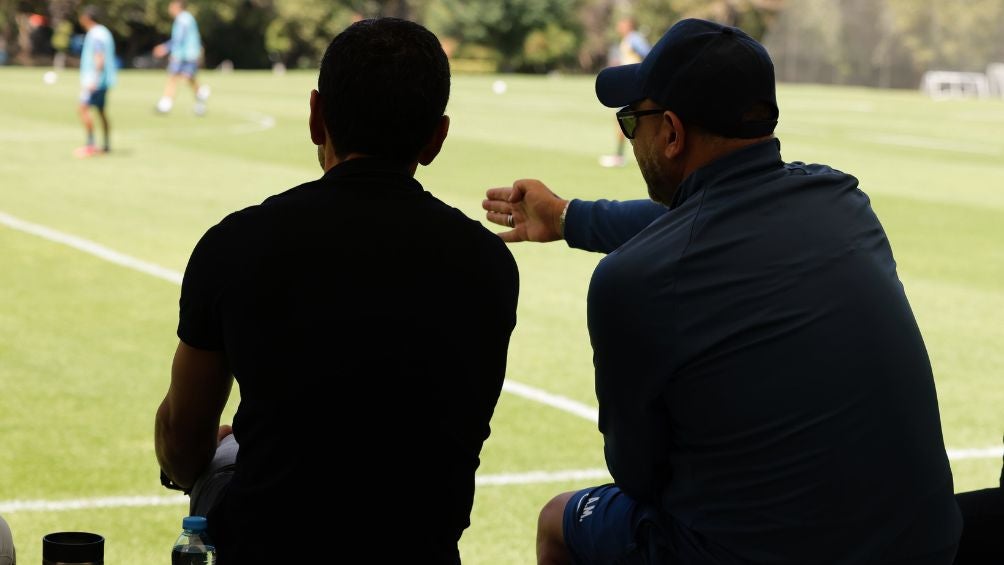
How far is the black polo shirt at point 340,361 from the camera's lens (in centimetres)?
297

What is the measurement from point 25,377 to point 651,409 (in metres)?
5.45

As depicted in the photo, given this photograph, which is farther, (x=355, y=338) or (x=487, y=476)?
(x=487, y=476)

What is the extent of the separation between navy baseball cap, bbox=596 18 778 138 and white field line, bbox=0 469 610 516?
3257mm

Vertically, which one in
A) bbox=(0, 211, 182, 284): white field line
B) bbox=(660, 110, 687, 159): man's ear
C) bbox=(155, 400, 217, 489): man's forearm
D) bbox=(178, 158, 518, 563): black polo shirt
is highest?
bbox=(660, 110, 687, 159): man's ear

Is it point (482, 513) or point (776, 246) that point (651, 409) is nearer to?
point (776, 246)

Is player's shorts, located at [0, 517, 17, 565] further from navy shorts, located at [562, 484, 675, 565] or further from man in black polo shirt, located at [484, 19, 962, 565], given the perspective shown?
man in black polo shirt, located at [484, 19, 962, 565]

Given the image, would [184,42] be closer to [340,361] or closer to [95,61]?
[95,61]

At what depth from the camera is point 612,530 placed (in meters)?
3.31

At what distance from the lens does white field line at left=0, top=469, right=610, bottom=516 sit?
570cm

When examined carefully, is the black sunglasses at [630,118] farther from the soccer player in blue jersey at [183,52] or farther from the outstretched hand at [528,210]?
the soccer player in blue jersey at [183,52]

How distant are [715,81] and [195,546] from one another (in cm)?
150

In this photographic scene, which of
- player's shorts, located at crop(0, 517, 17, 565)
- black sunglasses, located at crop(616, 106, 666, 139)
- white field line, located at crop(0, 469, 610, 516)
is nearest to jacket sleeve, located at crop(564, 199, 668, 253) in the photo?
black sunglasses, located at crop(616, 106, 666, 139)

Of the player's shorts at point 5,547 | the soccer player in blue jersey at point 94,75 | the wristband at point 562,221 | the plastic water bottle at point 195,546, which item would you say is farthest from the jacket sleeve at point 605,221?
the soccer player in blue jersey at point 94,75

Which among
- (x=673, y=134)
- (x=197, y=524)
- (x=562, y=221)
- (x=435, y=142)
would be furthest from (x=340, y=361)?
(x=562, y=221)
